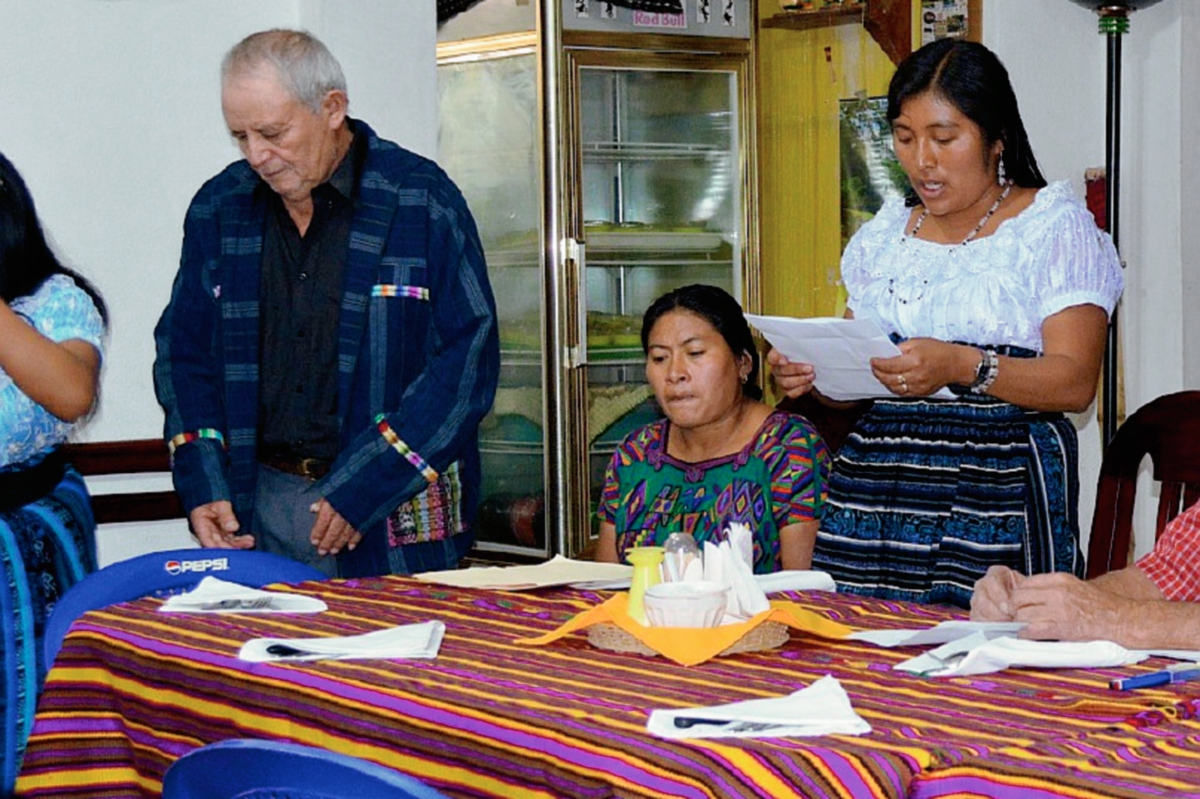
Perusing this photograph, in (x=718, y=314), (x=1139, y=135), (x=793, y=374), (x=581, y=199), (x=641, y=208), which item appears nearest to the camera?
(x=793, y=374)

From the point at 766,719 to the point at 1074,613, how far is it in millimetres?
520

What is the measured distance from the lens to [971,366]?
2.55 metres

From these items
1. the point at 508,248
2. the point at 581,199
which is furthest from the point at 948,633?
the point at 508,248

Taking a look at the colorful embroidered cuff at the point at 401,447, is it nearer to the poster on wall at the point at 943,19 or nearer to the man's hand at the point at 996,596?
the man's hand at the point at 996,596

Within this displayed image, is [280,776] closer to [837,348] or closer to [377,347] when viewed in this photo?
[837,348]

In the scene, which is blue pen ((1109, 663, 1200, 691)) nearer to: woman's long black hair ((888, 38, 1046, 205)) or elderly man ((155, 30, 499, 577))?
woman's long black hair ((888, 38, 1046, 205))

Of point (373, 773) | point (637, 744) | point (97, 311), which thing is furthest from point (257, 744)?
point (97, 311)

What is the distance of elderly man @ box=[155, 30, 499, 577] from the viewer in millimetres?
2898

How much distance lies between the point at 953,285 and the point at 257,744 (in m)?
1.68

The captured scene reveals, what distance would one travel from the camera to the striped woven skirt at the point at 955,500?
8.44 feet

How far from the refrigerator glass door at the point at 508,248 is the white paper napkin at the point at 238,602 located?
→ 12.0 ft

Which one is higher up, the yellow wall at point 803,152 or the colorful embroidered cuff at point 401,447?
the yellow wall at point 803,152

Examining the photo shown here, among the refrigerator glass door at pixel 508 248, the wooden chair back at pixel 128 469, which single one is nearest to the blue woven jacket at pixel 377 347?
the wooden chair back at pixel 128 469

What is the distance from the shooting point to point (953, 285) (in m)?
2.68
